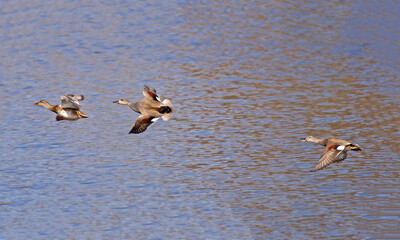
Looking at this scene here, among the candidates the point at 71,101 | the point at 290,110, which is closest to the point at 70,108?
the point at 71,101

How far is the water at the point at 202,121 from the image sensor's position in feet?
46.6

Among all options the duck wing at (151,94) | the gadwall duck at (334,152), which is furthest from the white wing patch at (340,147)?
the duck wing at (151,94)

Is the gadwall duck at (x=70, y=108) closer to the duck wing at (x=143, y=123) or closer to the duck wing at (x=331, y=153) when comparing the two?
the duck wing at (x=143, y=123)

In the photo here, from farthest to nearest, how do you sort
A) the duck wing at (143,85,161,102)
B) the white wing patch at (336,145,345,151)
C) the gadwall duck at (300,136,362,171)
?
1. the duck wing at (143,85,161,102)
2. the white wing patch at (336,145,345,151)
3. the gadwall duck at (300,136,362,171)

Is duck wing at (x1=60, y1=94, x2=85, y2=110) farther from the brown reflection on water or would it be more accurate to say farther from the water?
the brown reflection on water

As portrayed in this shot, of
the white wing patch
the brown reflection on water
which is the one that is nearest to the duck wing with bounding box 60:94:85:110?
the brown reflection on water

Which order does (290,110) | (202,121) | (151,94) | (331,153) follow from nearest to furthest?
(331,153) → (151,94) → (202,121) → (290,110)

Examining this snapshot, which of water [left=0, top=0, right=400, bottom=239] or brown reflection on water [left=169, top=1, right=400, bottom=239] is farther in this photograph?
brown reflection on water [left=169, top=1, right=400, bottom=239]

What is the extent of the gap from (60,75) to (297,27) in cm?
1027

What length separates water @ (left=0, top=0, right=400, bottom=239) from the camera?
14.2 metres

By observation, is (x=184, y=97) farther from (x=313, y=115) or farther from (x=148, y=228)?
(x=148, y=228)

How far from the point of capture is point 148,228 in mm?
13633

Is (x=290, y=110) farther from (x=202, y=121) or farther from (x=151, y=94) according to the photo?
(x=151, y=94)

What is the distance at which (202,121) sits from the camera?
65.7 ft
